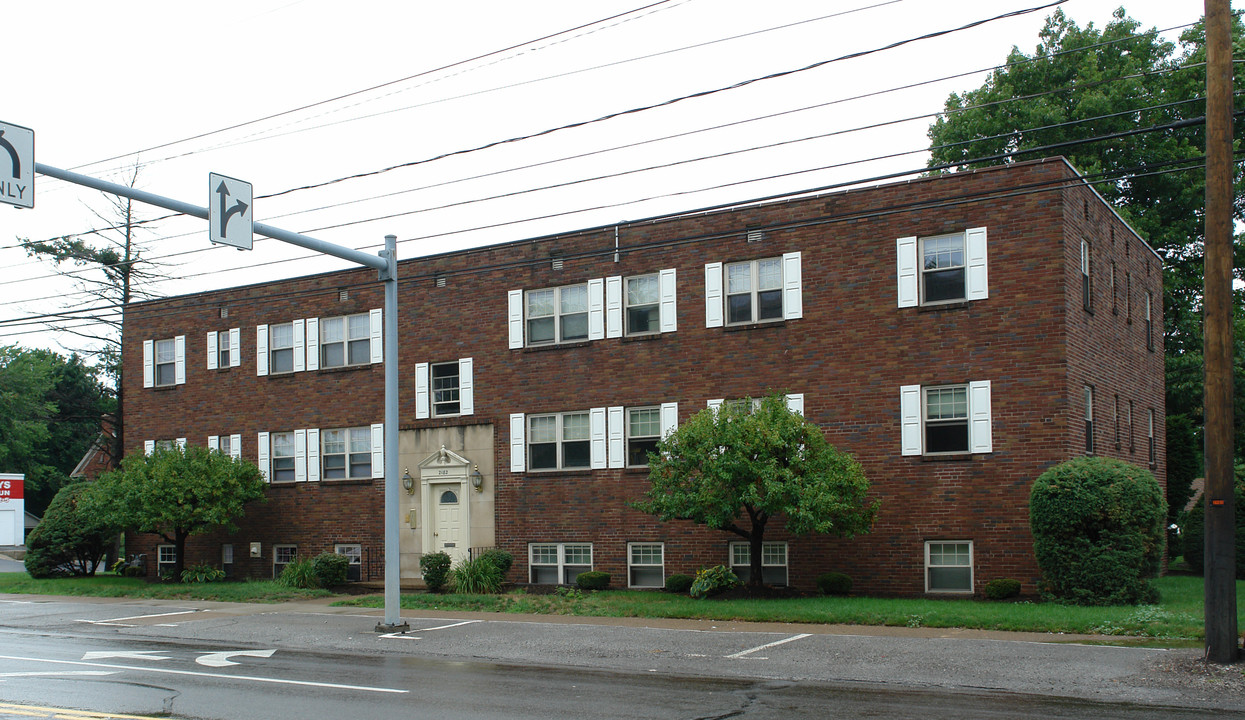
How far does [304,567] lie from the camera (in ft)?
84.4

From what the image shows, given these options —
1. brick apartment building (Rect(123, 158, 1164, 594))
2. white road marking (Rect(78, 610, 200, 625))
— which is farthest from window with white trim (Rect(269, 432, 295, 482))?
white road marking (Rect(78, 610, 200, 625))

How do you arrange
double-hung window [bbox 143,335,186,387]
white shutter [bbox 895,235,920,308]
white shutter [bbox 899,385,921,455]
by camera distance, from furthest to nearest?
double-hung window [bbox 143,335,186,387], white shutter [bbox 895,235,920,308], white shutter [bbox 899,385,921,455]

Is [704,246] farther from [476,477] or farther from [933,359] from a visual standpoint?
[476,477]

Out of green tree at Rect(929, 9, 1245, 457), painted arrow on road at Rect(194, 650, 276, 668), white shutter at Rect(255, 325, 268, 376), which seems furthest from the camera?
green tree at Rect(929, 9, 1245, 457)

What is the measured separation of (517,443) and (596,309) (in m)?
3.69

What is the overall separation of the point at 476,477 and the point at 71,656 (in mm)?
11203

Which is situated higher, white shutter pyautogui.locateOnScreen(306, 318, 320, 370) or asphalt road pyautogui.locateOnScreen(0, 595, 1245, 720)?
white shutter pyautogui.locateOnScreen(306, 318, 320, 370)

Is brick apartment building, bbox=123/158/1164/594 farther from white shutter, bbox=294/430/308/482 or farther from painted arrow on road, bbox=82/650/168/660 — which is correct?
painted arrow on road, bbox=82/650/168/660

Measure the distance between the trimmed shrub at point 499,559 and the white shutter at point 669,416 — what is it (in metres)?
4.64

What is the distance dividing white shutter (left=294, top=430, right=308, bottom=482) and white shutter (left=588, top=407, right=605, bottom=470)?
8776 millimetres

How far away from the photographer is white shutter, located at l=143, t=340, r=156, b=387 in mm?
31906

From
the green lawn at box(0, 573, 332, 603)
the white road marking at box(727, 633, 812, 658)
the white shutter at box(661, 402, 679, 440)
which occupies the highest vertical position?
the white shutter at box(661, 402, 679, 440)

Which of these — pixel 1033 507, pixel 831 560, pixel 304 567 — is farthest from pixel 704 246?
pixel 304 567

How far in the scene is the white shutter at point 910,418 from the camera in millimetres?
20609
